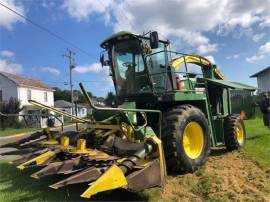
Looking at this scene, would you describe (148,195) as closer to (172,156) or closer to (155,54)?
(172,156)

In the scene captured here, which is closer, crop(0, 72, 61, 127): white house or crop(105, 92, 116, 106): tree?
crop(105, 92, 116, 106): tree

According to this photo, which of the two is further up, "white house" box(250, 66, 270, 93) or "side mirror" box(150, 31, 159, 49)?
"white house" box(250, 66, 270, 93)

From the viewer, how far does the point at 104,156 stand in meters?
5.55

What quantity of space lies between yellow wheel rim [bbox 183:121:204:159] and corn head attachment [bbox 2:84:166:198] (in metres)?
1.21

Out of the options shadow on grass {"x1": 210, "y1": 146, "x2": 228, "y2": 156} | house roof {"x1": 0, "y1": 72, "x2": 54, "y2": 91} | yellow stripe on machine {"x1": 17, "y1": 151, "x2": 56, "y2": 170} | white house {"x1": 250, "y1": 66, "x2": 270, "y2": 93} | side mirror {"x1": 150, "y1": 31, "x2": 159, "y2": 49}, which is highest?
house roof {"x1": 0, "y1": 72, "x2": 54, "y2": 91}

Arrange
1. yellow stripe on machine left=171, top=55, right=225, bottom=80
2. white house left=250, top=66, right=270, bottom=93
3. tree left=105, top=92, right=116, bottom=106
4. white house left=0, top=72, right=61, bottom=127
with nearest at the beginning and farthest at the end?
yellow stripe on machine left=171, top=55, right=225, bottom=80, tree left=105, top=92, right=116, bottom=106, white house left=250, top=66, right=270, bottom=93, white house left=0, top=72, right=61, bottom=127

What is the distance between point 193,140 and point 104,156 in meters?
2.42

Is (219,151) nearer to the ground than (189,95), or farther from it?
nearer to the ground

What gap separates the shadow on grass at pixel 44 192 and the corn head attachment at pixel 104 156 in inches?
10.1

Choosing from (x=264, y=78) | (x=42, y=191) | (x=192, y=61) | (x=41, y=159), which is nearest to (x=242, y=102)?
(x=192, y=61)

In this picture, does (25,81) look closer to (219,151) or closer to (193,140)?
(219,151)

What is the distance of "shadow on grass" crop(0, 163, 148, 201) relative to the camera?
17.7ft

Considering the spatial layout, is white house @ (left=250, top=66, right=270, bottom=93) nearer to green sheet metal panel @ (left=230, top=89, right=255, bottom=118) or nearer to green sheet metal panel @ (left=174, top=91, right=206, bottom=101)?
green sheet metal panel @ (left=230, top=89, right=255, bottom=118)

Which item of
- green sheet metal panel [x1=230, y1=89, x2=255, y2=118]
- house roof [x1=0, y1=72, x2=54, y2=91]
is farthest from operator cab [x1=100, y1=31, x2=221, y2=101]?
house roof [x1=0, y1=72, x2=54, y2=91]
